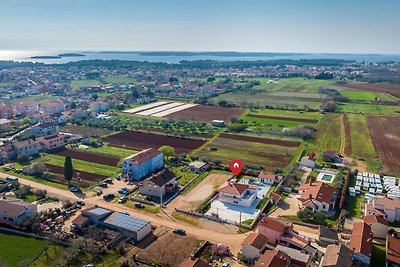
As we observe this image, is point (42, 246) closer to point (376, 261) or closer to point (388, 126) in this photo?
point (376, 261)

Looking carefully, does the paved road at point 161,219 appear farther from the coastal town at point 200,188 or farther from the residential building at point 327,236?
the residential building at point 327,236

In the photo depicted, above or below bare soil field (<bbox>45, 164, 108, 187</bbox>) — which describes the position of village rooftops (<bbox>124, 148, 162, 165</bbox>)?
above

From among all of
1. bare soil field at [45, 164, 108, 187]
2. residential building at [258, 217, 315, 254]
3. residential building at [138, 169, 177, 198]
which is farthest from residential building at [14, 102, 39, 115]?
residential building at [258, 217, 315, 254]

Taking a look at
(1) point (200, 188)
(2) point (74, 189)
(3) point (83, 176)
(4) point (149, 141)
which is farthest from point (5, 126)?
(1) point (200, 188)

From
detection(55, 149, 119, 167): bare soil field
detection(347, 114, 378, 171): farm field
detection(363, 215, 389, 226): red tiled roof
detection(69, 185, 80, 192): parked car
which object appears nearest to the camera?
detection(363, 215, 389, 226): red tiled roof

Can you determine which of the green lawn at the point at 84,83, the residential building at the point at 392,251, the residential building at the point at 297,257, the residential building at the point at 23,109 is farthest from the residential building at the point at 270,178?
the green lawn at the point at 84,83

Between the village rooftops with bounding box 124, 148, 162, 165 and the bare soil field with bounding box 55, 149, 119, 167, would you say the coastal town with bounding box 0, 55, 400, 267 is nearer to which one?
the village rooftops with bounding box 124, 148, 162, 165
